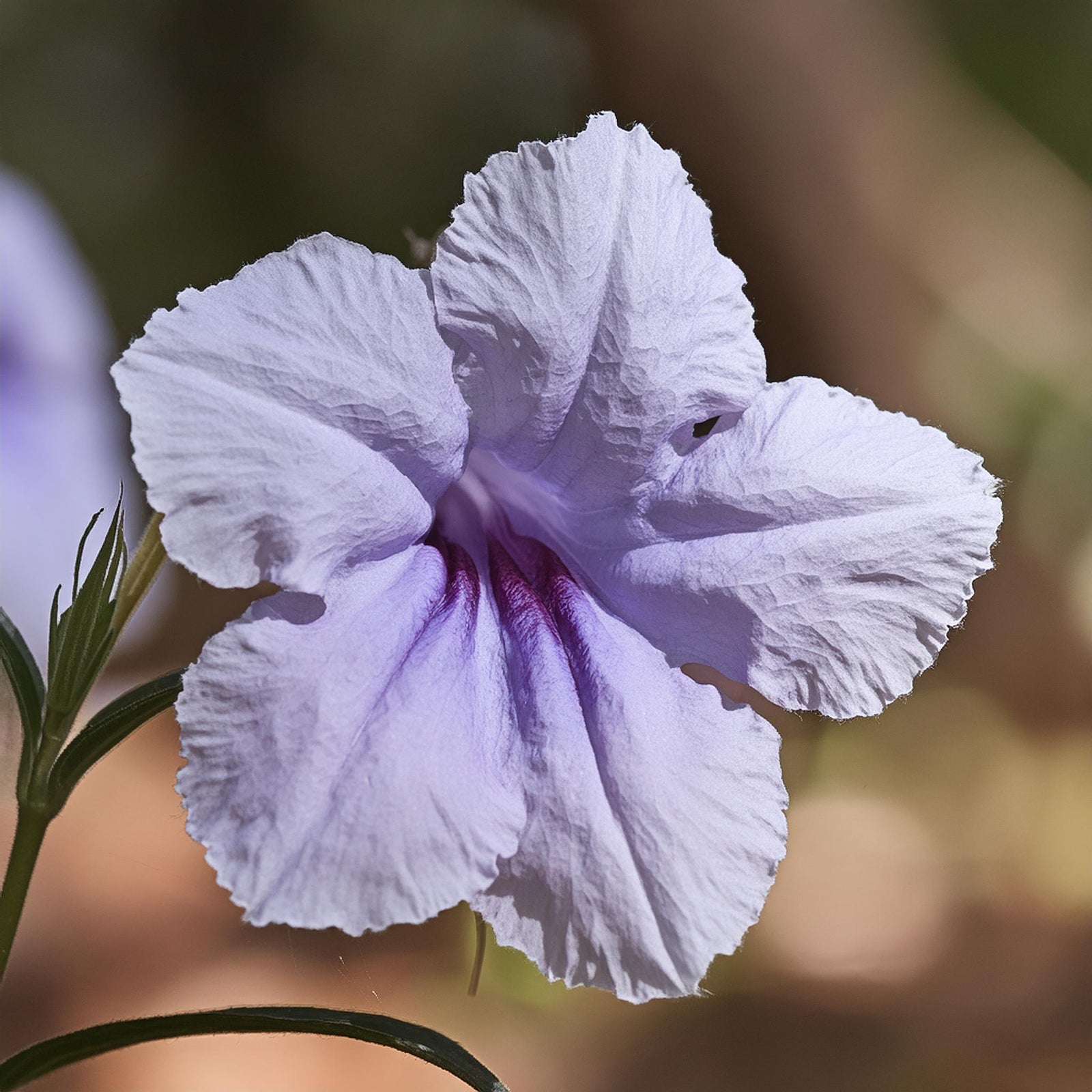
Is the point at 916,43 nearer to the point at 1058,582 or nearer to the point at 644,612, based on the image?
the point at 1058,582

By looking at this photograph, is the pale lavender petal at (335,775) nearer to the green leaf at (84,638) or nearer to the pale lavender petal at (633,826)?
the pale lavender petal at (633,826)

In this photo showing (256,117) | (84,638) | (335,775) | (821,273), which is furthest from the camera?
(256,117)

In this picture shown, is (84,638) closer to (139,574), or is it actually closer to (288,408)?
(139,574)

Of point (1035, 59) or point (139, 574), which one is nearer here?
point (139, 574)

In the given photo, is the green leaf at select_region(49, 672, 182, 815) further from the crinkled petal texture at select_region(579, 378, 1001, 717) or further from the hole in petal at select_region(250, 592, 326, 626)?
the crinkled petal texture at select_region(579, 378, 1001, 717)

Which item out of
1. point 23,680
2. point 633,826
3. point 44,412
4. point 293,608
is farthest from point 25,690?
point 44,412

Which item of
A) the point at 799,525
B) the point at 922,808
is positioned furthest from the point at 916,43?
the point at 799,525

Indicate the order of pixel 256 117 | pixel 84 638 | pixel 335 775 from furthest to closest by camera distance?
1. pixel 256 117
2. pixel 84 638
3. pixel 335 775

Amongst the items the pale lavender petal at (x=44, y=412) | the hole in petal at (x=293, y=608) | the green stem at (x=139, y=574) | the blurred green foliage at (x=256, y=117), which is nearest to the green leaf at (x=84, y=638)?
the green stem at (x=139, y=574)
